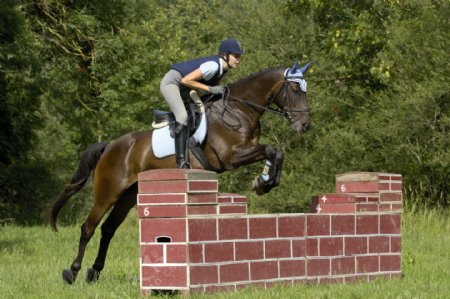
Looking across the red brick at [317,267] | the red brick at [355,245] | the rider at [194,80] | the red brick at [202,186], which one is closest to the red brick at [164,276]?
the red brick at [202,186]

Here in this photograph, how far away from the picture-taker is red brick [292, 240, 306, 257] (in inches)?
354

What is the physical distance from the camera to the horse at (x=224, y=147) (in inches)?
418

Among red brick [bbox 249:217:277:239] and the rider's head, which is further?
the rider's head

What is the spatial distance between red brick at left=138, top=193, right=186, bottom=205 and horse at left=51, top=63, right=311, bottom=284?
84.9 inches

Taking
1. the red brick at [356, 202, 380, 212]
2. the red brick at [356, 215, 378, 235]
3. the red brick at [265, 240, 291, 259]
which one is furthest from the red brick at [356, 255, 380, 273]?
the red brick at [265, 240, 291, 259]

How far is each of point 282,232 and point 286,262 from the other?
0.30 metres

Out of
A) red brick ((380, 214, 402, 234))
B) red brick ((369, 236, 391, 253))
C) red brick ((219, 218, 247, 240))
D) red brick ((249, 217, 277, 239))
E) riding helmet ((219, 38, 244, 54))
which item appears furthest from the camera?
riding helmet ((219, 38, 244, 54))

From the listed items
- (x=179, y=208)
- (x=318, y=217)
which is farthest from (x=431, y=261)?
(x=179, y=208)

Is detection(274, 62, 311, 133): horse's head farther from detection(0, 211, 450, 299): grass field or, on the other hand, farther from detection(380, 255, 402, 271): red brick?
detection(0, 211, 450, 299): grass field

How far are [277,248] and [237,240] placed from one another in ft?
1.78

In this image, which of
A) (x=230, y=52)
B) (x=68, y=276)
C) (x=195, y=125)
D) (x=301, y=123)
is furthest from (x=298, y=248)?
(x=68, y=276)

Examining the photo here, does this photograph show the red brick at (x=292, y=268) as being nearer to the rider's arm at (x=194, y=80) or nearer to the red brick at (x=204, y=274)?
the red brick at (x=204, y=274)

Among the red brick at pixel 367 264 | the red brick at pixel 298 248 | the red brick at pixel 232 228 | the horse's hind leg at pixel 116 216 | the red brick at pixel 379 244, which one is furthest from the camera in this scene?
the horse's hind leg at pixel 116 216

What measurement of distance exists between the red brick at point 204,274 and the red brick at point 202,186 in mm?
656
